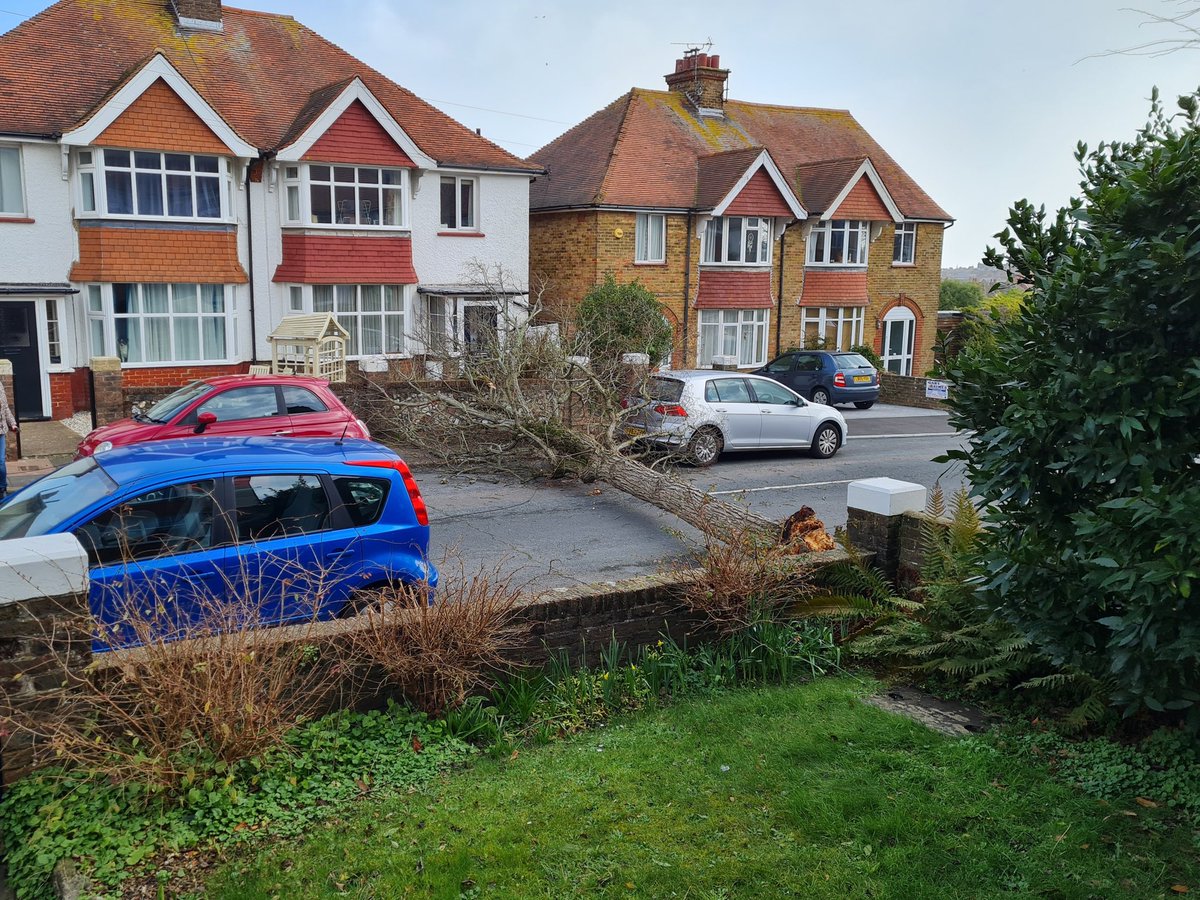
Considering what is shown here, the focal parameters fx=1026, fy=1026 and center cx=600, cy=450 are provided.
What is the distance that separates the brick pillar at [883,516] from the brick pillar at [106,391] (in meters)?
14.0

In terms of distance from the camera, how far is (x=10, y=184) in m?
21.7

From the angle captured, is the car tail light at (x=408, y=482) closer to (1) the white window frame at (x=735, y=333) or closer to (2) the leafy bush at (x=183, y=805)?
(2) the leafy bush at (x=183, y=805)

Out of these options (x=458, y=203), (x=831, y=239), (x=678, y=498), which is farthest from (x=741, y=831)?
(x=831, y=239)

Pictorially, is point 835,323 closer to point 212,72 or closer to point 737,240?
point 737,240

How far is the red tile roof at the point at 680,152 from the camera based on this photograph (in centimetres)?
3128

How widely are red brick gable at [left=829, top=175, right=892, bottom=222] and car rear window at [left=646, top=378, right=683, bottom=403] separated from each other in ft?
59.6

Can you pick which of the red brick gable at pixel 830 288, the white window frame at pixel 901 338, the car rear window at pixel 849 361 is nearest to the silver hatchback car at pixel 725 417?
A: the car rear window at pixel 849 361

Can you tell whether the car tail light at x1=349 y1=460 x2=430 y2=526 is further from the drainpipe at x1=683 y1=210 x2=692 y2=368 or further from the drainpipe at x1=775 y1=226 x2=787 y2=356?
the drainpipe at x1=775 y1=226 x2=787 y2=356

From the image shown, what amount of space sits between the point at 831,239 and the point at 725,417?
19.1 metres

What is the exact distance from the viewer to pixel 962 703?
6973 millimetres

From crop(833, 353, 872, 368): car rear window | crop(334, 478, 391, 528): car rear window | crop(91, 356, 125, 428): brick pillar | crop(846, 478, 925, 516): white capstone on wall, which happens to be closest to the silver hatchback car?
crop(846, 478, 925, 516): white capstone on wall

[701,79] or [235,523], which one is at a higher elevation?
[701,79]

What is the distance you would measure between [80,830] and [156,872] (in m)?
0.51

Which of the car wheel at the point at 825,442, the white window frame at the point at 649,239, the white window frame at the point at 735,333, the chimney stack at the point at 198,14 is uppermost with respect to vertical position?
the chimney stack at the point at 198,14
